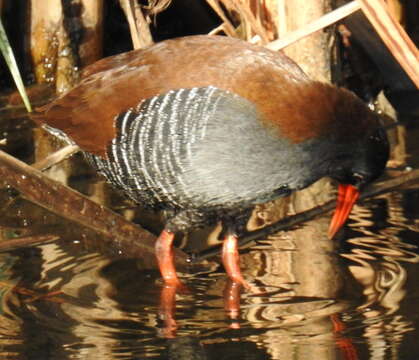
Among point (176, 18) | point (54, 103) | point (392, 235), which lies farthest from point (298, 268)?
point (176, 18)

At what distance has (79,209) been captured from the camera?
5473 millimetres

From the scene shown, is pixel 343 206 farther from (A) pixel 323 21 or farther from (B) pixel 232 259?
(A) pixel 323 21

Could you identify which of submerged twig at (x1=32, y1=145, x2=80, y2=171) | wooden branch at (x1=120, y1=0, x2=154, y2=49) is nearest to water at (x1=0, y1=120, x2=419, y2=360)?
submerged twig at (x1=32, y1=145, x2=80, y2=171)

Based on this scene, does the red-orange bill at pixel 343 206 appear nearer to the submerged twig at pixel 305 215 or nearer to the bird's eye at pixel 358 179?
the bird's eye at pixel 358 179

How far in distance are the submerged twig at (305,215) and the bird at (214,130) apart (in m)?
0.24

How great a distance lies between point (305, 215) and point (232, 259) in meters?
0.68

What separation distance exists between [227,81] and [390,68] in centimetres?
309

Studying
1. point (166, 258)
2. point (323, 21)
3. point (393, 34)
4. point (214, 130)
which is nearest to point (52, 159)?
point (166, 258)

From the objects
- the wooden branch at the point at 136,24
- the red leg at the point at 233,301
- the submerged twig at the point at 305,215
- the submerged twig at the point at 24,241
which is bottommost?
the red leg at the point at 233,301

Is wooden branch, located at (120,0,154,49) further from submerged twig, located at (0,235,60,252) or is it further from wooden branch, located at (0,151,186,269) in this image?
submerged twig, located at (0,235,60,252)

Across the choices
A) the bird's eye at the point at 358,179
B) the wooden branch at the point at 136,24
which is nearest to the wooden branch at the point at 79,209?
the bird's eye at the point at 358,179

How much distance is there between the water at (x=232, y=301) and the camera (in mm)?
4184

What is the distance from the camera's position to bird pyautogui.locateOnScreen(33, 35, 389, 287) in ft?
15.7

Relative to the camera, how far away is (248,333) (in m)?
4.34
